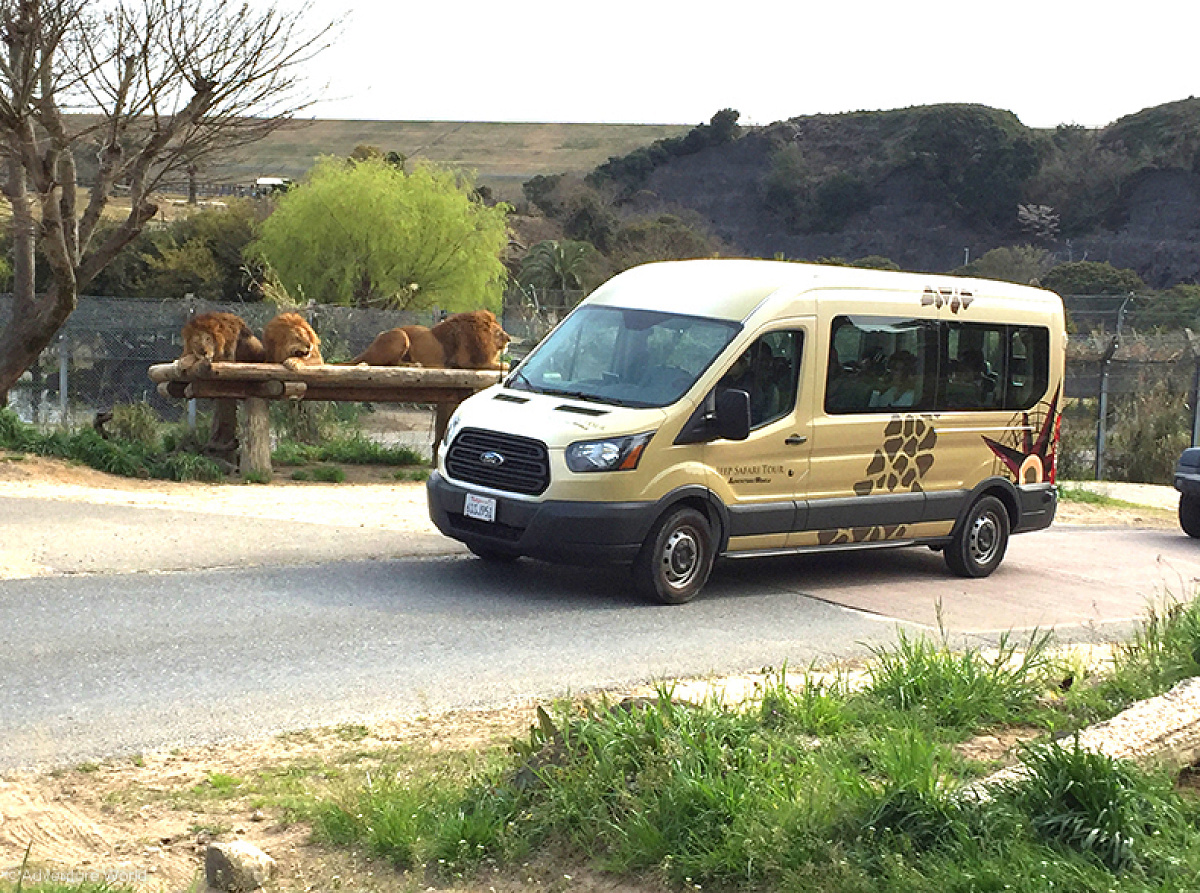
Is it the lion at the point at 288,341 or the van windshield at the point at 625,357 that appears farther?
the lion at the point at 288,341

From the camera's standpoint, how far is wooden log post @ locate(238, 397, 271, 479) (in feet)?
57.8

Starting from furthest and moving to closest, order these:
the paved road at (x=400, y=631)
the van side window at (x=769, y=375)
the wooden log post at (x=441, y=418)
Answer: the wooden log post at (x=441, y=418)
the van side window at (x=769, y=375)
the paved road at (x=400, y=631)

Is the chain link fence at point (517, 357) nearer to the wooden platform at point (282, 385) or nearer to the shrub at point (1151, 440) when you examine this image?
the shrub at point (1151, 440)

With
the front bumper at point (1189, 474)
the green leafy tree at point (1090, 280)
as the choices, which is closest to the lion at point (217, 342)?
the front bumper at point (1189, 474)

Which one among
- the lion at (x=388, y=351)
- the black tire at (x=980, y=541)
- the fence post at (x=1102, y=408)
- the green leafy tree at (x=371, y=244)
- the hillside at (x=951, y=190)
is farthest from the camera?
the hillside at (x=951, y=190)

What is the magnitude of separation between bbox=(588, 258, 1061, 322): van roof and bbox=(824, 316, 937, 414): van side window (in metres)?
0.32

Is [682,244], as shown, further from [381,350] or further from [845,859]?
[845,859]

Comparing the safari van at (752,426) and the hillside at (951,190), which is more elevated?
the hillside at (951,190)

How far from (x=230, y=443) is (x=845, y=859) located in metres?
14.6

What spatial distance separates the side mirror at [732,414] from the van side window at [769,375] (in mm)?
199

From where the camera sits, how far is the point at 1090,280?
66.6 m

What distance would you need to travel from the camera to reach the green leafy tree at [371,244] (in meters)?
51.8

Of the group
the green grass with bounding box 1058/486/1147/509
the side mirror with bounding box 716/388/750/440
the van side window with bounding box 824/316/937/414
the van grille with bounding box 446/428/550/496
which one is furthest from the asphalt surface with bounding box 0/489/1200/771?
the green grass with bounding box 1058/486/1147/509

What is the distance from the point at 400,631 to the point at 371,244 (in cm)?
4368
